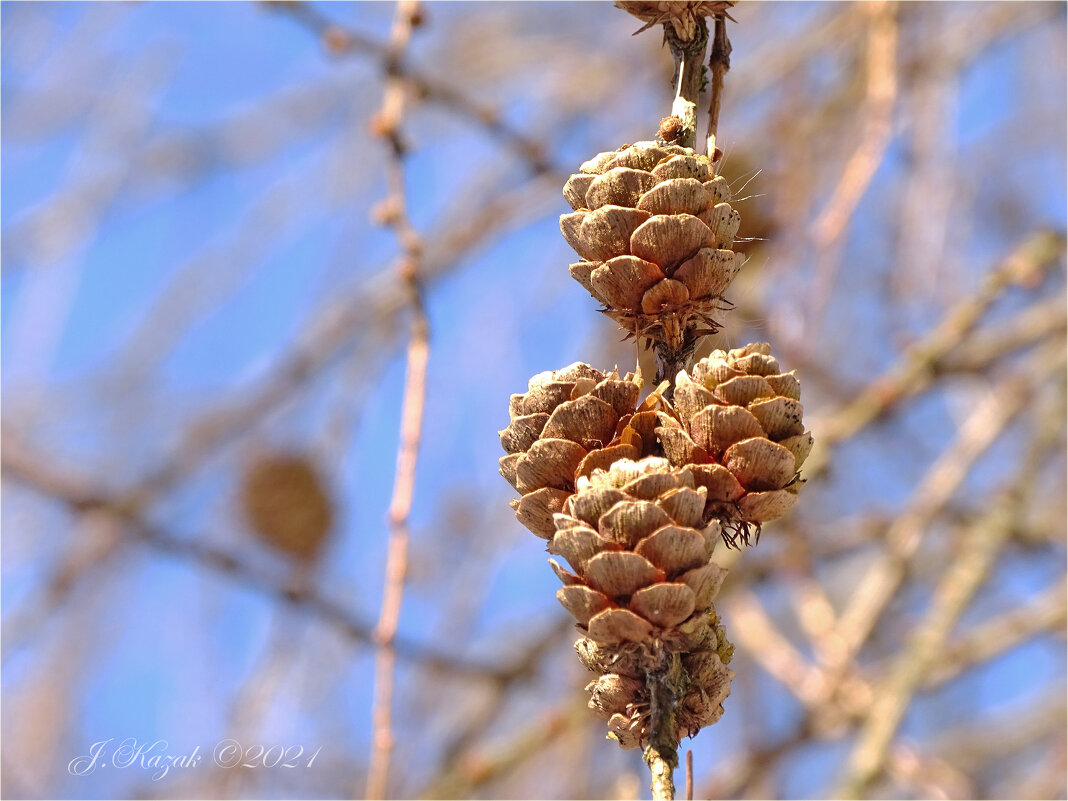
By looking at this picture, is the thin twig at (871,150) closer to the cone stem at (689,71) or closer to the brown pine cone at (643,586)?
the cone stem at (689,71)

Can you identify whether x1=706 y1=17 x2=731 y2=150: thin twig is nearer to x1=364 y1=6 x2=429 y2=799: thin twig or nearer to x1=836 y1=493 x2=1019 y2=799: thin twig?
x1=364 y1=6 x2=429 y2=799: thin twig

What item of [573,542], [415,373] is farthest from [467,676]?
[573,542]

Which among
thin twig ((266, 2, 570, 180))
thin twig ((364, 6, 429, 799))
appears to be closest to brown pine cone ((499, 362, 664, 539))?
thin twig ((364, 6, 429, 799))

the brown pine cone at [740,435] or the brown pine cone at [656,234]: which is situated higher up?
the brown pine cone at [656,234]

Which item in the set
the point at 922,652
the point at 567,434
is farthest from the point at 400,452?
the point at 922,652

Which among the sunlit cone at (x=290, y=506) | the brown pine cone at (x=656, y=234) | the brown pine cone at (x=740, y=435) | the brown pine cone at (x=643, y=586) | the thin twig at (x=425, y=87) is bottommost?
the brown pine cone at (x=643, y=586)

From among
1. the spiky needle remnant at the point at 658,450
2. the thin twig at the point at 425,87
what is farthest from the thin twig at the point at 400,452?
the spiky needle remnant at the point at 658,450

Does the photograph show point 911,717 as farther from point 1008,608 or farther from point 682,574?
point 682,574
